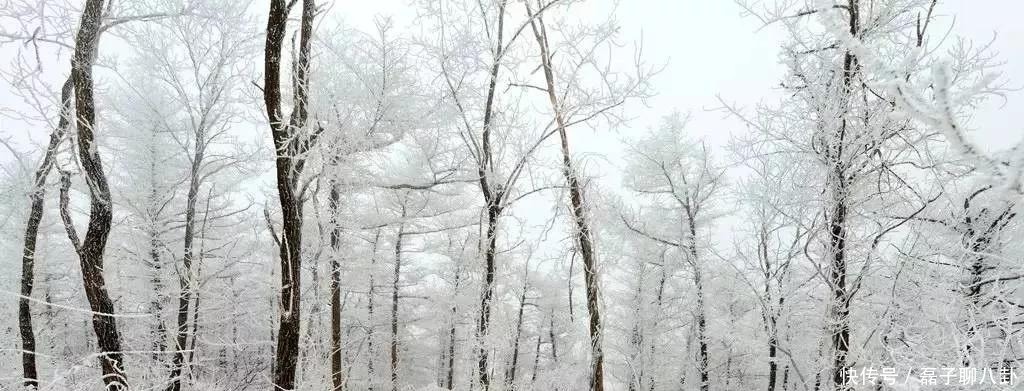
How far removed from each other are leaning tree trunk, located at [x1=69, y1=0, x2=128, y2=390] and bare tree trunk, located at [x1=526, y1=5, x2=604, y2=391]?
407cm

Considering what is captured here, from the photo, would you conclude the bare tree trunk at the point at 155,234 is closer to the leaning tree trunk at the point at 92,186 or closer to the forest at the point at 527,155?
the forest at the point at 527,155

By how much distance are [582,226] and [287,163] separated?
3378 millimetres

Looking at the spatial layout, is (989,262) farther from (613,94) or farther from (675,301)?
(675,301)

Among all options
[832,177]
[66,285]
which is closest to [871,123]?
[832,177]

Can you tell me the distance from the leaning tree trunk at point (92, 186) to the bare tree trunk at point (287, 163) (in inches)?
50.8

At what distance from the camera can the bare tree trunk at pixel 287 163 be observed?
3.43 metres

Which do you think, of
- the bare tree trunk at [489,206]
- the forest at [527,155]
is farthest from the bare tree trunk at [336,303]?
the bare tree trunk at [489,206]

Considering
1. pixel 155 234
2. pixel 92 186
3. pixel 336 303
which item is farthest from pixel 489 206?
pixel 155 234

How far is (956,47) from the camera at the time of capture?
4.00m

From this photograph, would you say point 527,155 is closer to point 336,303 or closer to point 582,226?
point 582,226

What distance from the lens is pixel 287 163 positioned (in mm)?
3605

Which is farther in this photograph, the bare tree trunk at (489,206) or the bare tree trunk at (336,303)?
the bare tree trunk at (336,303)

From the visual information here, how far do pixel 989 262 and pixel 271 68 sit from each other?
526 centimetres

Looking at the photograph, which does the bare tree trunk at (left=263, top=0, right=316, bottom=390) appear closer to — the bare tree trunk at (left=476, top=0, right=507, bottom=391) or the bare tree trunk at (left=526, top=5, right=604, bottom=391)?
the bare tree trunk at (left=476, top=0, right=507, bottom=391)
